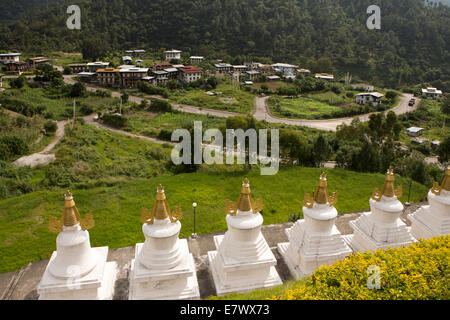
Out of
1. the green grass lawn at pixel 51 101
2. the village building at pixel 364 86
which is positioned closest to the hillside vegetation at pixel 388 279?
the green grass lawn at pixel 51 101

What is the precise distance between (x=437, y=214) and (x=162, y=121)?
120 feet

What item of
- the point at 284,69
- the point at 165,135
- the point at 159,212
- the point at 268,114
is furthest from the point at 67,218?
the point at 284,69

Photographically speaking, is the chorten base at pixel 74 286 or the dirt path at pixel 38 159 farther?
the dirt path at pixel 38 159

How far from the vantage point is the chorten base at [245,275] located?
9.04 metres

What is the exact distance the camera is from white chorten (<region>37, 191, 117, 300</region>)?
8.10 m

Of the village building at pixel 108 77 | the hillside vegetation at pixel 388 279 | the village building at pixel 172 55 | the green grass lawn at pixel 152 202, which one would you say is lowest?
the green grass lawn at pixel 152 202

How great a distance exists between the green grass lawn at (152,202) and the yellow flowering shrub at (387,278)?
8.35m

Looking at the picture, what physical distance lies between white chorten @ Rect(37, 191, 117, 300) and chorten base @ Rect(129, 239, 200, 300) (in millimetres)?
935

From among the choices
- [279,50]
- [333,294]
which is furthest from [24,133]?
[279,50]

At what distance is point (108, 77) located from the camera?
62094 millimetres

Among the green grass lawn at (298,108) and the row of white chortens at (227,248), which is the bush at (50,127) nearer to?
the row of white chortens at (227,248)

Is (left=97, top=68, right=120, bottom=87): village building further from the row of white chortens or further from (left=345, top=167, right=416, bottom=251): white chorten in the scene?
(left=345, top=167, right=416, bottom=251): white chorten

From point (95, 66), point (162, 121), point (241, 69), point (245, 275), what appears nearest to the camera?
point (245, 275)

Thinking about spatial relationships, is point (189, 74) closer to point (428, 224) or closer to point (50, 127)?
point (50, 127)
